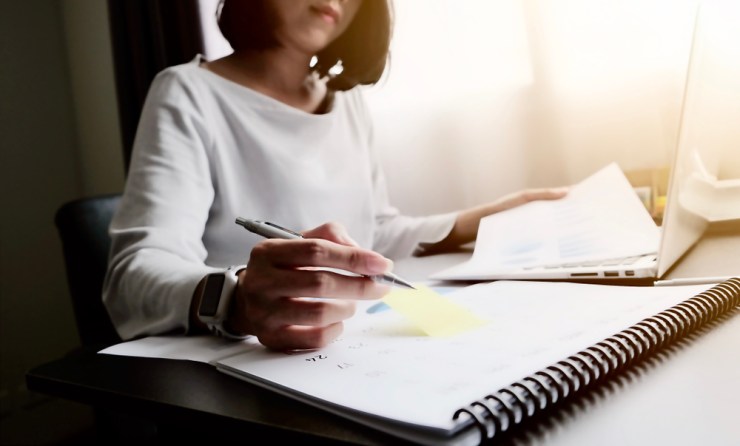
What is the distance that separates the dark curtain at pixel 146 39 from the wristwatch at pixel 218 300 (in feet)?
3.67

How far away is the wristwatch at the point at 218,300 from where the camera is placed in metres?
0.47

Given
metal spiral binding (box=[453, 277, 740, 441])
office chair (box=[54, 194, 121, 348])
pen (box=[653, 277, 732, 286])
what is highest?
metal spiral binding (box=[453, 277, 740, 441])

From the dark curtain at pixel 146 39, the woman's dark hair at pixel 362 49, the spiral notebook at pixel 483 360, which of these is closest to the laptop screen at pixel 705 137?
the spiral notebook at pixel 483 360

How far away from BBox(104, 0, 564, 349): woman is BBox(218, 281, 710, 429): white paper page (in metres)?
0.04

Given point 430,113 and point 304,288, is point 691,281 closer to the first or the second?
point 304,288

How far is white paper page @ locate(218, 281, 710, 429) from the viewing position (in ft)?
0.98

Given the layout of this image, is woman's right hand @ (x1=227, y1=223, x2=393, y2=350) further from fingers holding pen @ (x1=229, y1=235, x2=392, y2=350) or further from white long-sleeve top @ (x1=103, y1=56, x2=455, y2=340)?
white long-sleeve top @ (x1=103, y1=56, x2=455, y2=340)

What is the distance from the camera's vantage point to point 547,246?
2.33ft

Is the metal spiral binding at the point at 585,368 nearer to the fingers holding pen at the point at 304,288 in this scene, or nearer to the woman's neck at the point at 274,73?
the fingers holding pen at the point at 304,288

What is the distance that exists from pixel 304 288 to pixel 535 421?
18 cm

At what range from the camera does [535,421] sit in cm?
29

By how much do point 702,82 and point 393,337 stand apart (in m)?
0.39

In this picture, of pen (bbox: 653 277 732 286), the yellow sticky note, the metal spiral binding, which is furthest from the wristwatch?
pen (bbox: 653 277 732 286)

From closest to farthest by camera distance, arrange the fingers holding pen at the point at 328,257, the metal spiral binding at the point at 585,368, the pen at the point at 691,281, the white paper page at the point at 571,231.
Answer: the metal spiral binding at the point at 585,368, the fingers holding pen at the point at 328,257, the pen at the point at 691,281, the white paper page at the point at 571,231
